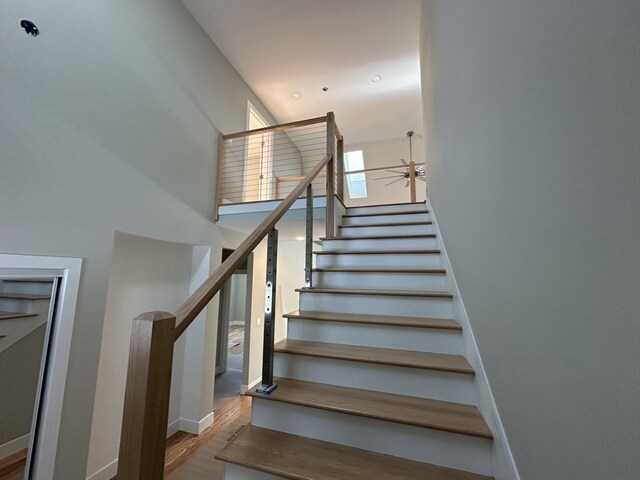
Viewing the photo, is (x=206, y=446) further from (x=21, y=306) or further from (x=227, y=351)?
(x=227, y=351)

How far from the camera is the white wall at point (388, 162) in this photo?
254 inches

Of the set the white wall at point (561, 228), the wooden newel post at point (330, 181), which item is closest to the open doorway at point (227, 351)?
the wooden newel post at point (330, 181)

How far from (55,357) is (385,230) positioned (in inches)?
105

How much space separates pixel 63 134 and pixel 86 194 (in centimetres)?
39

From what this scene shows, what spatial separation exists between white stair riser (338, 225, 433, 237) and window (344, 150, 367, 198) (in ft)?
13.9

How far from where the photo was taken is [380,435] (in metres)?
1.15

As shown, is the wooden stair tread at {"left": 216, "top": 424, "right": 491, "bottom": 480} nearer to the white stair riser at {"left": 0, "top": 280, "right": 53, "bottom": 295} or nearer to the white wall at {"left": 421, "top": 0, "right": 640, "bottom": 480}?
the white wall at {"left": 421, "top": 0, "right": 640, "bottom": 480}

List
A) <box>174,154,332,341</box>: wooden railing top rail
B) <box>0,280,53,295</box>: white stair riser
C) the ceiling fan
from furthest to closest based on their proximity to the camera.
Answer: the ceiling fan
<box>0,280,53,295</box>: white stair riser
<box>174,154,332,341</box>: wooden railing top rail

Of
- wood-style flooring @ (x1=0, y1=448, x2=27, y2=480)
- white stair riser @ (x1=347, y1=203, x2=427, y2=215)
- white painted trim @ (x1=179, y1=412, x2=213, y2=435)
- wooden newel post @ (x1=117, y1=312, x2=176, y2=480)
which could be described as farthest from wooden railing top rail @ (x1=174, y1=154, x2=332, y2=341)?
white painted trim @ (x1=179, y1=412, x2=213, y2=435)

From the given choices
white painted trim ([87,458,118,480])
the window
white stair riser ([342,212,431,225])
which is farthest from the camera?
the window

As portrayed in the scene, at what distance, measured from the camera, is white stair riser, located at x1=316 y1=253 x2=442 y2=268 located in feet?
7.16

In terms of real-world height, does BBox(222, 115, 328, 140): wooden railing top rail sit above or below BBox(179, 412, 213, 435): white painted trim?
above

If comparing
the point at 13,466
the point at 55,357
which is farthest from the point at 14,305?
the point at 13,466

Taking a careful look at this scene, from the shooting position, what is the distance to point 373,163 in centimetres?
681
